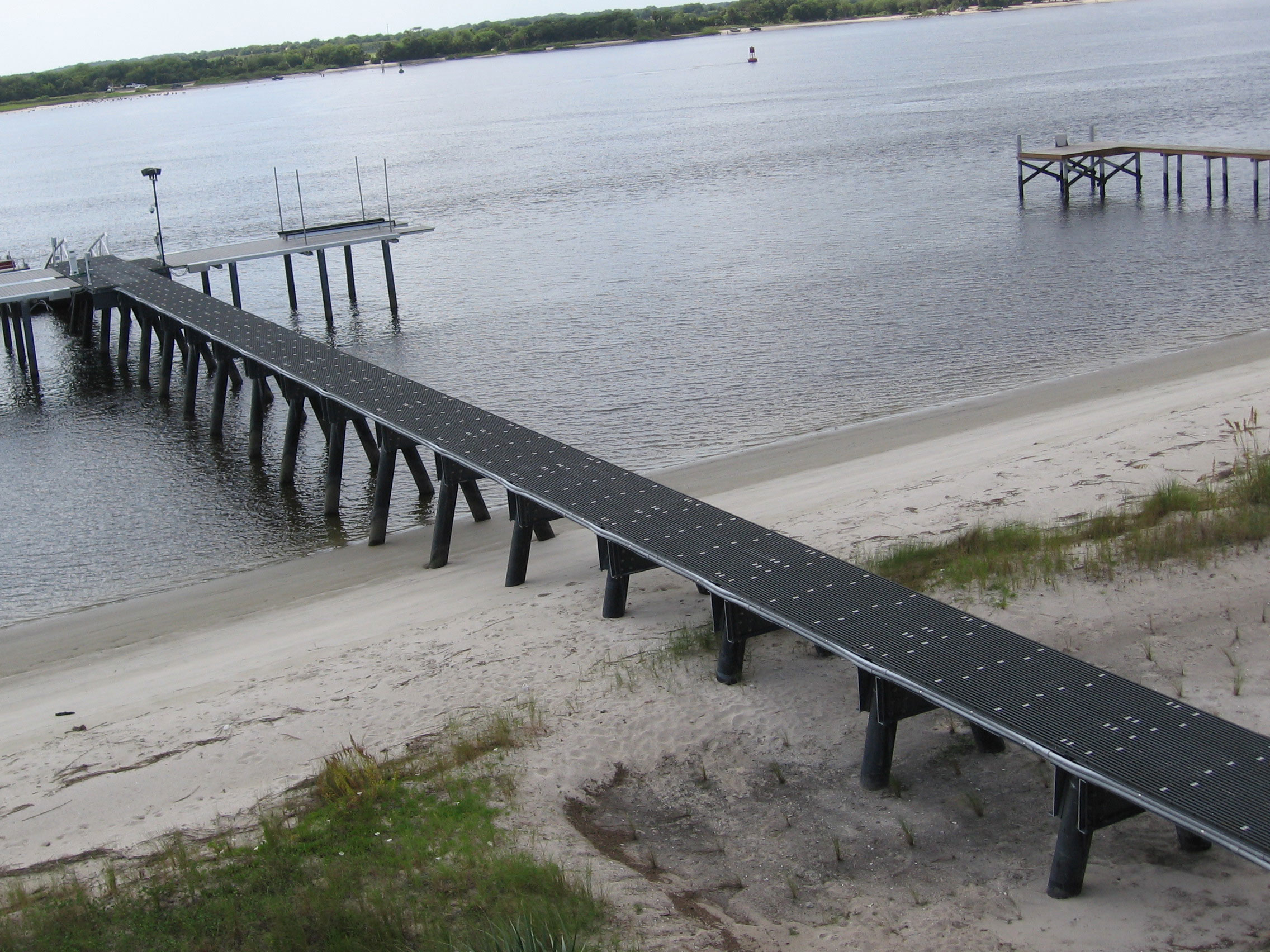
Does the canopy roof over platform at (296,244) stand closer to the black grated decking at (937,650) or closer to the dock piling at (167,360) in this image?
the dock piling at (167,360)

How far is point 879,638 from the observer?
786cm

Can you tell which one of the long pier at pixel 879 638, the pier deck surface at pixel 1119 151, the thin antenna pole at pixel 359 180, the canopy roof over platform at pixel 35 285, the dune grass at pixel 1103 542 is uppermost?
the thin antenna pole at pixel 359 180

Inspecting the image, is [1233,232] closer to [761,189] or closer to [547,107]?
[761,189]

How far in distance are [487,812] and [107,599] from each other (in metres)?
9.38

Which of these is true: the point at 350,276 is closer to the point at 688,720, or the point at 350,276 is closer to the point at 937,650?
the point at 688,720

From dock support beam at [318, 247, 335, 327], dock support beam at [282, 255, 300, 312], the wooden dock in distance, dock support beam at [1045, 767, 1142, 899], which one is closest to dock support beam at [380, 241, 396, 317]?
dock support beam at [318, 247, 335, 327]

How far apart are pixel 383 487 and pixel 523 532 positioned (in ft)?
13.1

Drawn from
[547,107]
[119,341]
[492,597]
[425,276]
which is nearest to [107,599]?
[492,597]

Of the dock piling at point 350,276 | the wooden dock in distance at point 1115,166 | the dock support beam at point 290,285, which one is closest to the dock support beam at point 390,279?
the dock piling at point 350,276

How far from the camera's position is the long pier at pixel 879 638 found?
6.14 metres

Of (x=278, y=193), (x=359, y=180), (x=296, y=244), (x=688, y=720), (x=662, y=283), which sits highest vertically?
(x=359, y=180)

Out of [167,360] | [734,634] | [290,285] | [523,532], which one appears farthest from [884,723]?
[290,285]

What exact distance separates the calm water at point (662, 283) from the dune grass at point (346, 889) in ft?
29.0

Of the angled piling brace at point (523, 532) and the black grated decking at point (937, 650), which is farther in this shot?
the angled piling brace at point (523, 532)
